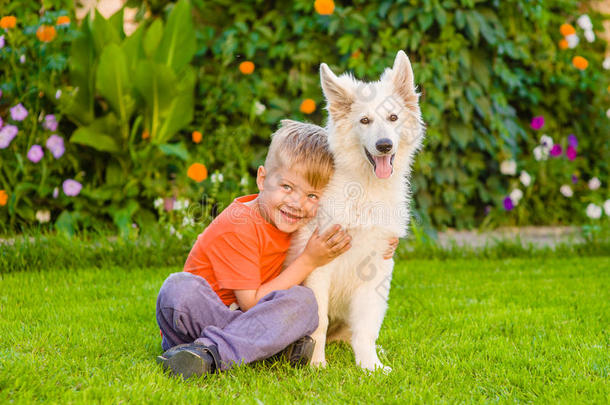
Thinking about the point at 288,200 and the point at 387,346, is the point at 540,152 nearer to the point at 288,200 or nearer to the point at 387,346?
the point at 387,346

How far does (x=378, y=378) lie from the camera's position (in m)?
2.48

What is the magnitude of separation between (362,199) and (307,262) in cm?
36

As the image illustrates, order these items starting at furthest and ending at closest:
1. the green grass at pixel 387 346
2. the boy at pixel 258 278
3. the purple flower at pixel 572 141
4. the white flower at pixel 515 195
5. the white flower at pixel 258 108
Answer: the purple flower at pixel 572 141 → the white flower at pixel 515 195 → the white flower at pixel 258 108 → the boy at pixel 258 278 → the green grass at pixel 387 346

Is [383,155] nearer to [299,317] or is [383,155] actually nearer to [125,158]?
[299,317]

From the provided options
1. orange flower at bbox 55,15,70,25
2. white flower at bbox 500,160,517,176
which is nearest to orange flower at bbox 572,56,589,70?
white flower at bbox 500,160,517,176

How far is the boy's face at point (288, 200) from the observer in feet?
8.99

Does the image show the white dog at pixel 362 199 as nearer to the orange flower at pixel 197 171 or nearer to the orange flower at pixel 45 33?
the orange flower at pixel 197 171

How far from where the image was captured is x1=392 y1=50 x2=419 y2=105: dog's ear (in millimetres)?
2721

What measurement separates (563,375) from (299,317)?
1058 millimetres

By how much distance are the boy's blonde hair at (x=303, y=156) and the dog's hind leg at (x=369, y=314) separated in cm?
46

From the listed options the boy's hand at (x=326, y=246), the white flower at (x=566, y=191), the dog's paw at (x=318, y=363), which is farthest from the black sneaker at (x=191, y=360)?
the white flower at (x=566, y=191)

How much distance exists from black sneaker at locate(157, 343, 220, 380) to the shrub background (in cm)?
251

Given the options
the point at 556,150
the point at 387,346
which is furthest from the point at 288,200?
the point at 556,150

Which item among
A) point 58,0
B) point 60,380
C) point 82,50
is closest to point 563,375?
point 60,380
